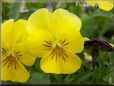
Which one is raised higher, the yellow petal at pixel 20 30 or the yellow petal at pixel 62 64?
the yellow petal at pixel 20 30

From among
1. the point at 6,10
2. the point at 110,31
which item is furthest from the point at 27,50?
the point at 110,31

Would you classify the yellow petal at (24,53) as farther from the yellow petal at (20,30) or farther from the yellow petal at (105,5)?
the yellow petal at (105,5)

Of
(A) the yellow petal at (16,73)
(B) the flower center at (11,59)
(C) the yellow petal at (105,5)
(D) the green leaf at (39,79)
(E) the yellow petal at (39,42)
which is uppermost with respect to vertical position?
(C) the yellow petal at (105,5)

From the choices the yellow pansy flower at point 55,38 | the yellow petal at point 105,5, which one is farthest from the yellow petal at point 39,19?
the yellow petal at point 105,5

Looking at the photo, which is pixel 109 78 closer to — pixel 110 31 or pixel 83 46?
pixel 83 46

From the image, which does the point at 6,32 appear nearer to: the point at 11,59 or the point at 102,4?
the point at 11,59

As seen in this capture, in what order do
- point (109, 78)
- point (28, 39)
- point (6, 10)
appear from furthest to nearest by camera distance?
point (6, 10) < point (109, 78) < point (28, 39)

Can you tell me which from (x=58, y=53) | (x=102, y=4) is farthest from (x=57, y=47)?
(x=102, y=4)
